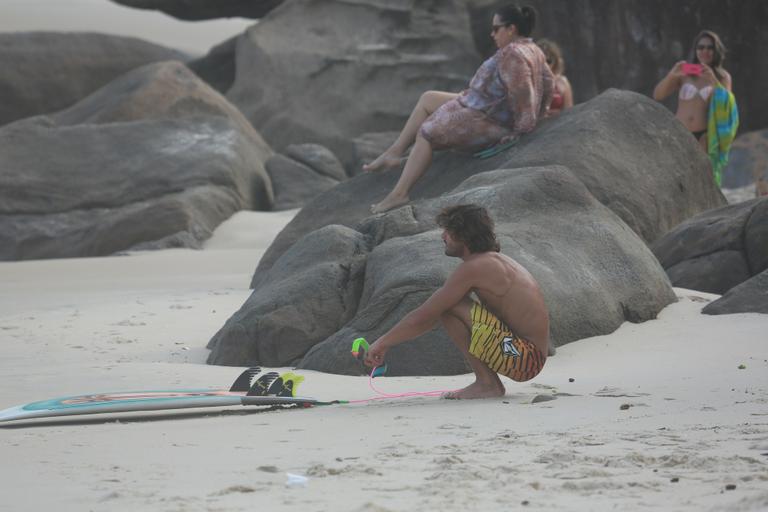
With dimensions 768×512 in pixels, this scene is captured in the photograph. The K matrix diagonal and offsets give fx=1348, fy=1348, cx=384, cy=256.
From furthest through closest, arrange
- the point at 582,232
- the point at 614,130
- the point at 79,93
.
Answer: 1. the point at 79,93
2. the point at 614,130
3. the point at 582,232

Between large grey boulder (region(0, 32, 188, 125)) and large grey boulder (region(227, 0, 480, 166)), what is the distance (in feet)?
8.33

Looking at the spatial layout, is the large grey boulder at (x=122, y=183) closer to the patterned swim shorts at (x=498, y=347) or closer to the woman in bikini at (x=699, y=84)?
the woman in bikini at (x=699, y=84)

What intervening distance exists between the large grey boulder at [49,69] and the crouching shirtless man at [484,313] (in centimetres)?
1870

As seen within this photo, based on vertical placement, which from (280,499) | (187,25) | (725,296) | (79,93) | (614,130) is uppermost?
(187,25)

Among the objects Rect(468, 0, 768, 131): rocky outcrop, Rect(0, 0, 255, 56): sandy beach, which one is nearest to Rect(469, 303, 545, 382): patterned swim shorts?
Rect(468, 0, 768, 131): rocky outcrop

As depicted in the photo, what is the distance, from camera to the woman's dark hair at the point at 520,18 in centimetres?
898

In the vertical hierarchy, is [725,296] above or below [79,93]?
below

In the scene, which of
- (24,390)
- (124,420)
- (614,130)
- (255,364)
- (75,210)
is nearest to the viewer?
(124,420)

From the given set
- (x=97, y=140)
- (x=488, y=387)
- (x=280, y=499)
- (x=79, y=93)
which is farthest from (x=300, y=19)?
(x=280, y=499)

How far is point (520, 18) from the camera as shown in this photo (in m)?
9.00

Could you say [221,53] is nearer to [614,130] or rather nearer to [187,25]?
[614,130]

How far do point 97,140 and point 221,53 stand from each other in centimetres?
1046

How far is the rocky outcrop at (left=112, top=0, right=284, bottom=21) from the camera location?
81.4 feet

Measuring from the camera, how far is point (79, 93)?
2378cm
